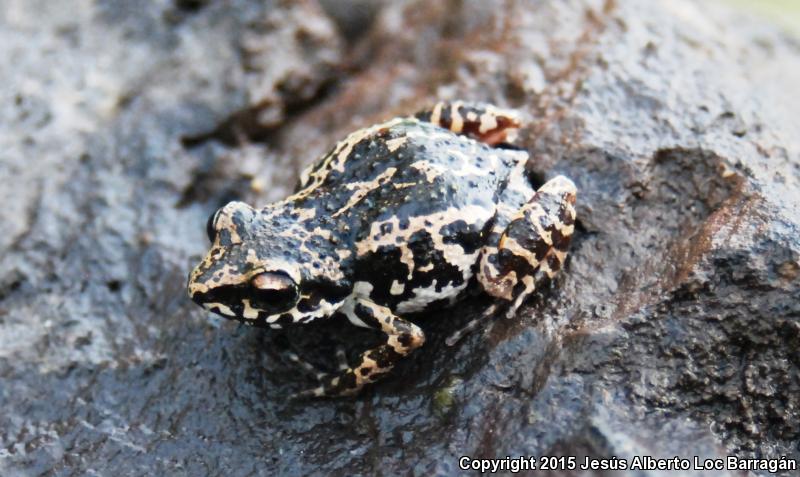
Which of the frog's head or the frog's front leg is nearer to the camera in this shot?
the frog's head

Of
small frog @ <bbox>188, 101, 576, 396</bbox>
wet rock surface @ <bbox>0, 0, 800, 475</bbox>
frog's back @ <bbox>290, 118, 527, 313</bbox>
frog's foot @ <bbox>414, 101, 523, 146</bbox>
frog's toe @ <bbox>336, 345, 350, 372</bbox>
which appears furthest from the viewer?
frog's foot @ <bbox>414, 101, 523, 146</bbox>

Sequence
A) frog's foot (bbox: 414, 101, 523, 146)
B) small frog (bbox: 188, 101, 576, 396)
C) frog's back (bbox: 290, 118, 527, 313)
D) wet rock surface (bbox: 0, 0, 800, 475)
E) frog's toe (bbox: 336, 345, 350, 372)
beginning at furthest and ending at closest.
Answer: frog's foot (bbox: 414, 101, 523, 146) < frog's toe (bbox: 336, 345, 350, 372) < frog's back (bbox: 290, 118, 527, 313) < small frog (bbox: 188, 101, 576, 396) < wet rock surface (bbox: 0, 0, 800, 475)

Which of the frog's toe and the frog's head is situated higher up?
the frog's head

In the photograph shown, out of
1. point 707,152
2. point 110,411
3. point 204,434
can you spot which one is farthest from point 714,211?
point 110,411

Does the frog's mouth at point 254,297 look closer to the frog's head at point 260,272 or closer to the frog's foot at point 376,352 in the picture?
the frog's head at point 260,272

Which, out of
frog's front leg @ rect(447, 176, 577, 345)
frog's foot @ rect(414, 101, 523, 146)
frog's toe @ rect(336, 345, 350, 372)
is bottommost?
frog's toe @ rect(336, 345, 350, 372)

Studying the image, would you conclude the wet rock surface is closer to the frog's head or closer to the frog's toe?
the frog's toe

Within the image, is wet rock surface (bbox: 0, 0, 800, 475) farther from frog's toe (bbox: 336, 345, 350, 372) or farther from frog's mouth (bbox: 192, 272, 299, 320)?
frog's mouth (bbox: 192, 272, 299, 320)

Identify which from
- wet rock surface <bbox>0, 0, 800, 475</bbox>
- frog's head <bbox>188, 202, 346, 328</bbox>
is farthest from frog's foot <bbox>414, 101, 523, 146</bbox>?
frog's head <bbox>188, 202, 346, 328</bbox>
